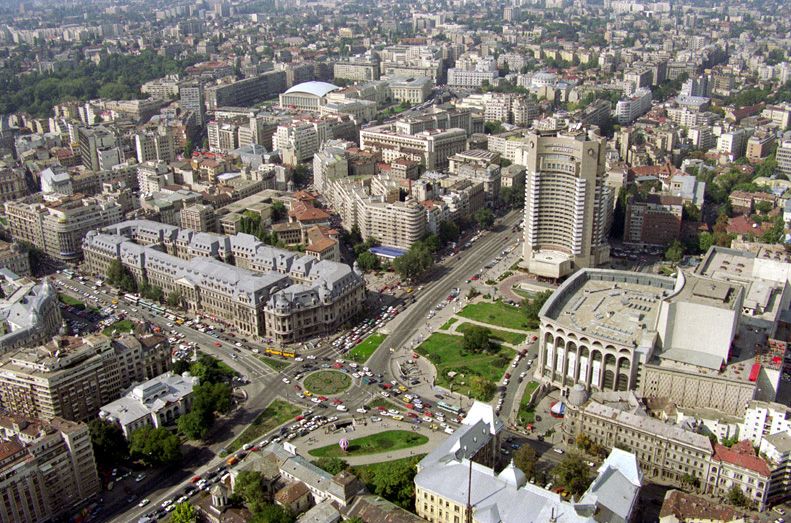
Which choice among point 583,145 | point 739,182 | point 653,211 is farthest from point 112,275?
point 739,182

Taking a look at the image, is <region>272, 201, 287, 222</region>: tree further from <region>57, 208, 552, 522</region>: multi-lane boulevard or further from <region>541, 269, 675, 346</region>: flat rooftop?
<region>541, 269, 675, 346</region>: flat rooftop

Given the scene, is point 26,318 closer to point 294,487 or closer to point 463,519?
point 294,487

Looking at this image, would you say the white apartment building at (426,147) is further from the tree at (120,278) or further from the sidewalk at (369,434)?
the sidewalk at (369,434)

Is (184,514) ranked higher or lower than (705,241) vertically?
lower

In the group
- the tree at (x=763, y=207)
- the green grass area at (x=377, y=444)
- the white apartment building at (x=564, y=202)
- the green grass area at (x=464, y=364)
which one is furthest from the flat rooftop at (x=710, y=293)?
the tree at (x=763, y=207)

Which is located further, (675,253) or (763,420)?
(675,253)

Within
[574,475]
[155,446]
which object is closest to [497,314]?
[574,475]

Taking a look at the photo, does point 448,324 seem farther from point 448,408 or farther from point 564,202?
point 564,202
